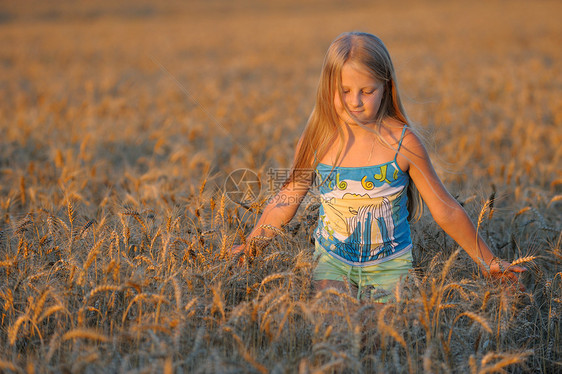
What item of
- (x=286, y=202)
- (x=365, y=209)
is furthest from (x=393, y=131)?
(x=286, y=202)

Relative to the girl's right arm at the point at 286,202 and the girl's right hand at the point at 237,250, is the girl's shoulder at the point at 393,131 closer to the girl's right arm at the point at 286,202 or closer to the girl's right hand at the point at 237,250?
the girl's right arm at the point at 286,202

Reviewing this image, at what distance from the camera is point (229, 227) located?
2.67 metres

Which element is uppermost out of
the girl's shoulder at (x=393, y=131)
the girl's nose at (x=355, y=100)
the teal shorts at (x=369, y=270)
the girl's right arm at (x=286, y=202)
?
the girl's nose at (x=355, y=100)

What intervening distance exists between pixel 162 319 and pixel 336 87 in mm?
1312

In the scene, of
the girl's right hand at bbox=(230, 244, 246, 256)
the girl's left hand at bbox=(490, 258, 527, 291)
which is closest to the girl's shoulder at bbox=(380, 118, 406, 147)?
the girl's left hand at bbox=(490, 258, 527, 291)

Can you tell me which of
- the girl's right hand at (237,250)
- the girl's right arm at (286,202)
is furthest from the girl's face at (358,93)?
the girl's right hand at (237,250)

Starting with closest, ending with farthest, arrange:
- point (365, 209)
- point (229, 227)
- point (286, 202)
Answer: point (365, 209) → point (286, 202) → point (229, 227)

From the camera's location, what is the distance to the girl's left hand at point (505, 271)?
213 cm

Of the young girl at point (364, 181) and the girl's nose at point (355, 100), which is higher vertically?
the girl's nose at point (355, 100)

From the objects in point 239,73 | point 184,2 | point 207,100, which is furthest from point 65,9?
point 207,100

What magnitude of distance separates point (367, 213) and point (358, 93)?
0.59 meters

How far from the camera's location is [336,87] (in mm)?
2260

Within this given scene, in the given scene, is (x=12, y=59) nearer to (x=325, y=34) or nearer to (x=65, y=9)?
(x=325, y=34)

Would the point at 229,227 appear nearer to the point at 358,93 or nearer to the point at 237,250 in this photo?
the point at 237,250
